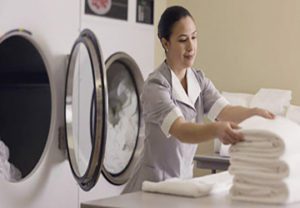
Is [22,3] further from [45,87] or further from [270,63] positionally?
[270,63]

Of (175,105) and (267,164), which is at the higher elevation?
(175,105)

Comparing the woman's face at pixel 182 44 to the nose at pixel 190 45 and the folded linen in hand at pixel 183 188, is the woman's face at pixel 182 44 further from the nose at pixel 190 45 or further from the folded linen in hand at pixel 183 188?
the folded linen in hand at pixel 183 188

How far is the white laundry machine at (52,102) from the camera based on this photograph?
2.90 m

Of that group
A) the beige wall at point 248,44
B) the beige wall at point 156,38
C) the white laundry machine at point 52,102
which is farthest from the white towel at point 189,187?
the beige wall at point 156,38

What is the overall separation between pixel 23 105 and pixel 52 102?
230mm

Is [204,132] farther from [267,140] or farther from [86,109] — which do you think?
[86,109]

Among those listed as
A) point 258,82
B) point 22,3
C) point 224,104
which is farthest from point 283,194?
point 258,82

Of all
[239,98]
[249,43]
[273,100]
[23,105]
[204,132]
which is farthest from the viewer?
Result: [249,43]

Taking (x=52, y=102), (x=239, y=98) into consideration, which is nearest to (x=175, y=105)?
(x=52, y=102)

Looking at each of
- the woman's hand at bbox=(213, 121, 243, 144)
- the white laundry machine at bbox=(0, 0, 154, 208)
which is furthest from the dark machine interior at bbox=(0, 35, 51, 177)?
the woman's hand at bbox=(213, 121, 243, 144)

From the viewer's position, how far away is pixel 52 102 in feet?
9.98

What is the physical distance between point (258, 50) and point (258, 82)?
0.70 ft

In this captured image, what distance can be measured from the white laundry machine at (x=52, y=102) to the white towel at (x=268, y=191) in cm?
137

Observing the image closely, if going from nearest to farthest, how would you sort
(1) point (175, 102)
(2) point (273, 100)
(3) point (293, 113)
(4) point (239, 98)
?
1. (1) point (175, 102)
2. (3) point (293, 113)
3. (2) point (273, 100)
4. (4) point (239, 98)
